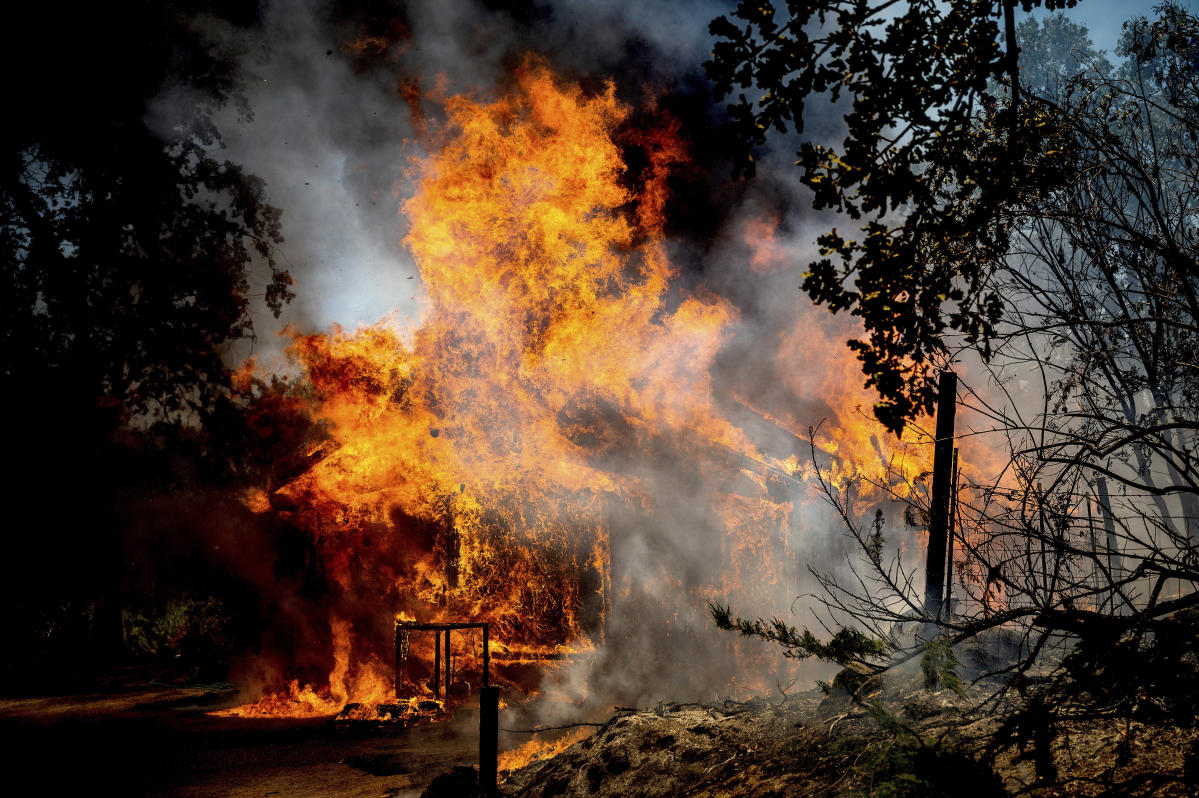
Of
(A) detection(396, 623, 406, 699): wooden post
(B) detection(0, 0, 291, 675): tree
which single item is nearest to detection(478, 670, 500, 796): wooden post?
(A) detection(396, 623, 406, 699): wooden post

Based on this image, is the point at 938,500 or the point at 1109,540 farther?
the point at 1109,540

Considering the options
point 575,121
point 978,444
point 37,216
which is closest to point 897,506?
point 978,444

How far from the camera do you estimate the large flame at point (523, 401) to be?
49.4 feet

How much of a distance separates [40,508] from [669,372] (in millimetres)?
17962

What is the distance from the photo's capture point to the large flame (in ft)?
49.4

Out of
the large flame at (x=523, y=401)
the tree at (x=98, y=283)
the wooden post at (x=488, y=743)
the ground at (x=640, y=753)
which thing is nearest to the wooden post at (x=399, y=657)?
the large flame at (x=523, y=401)

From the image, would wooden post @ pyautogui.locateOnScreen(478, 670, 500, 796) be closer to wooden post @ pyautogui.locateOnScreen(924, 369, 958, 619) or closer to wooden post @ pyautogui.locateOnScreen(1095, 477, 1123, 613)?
wooden post @ pyautogui.locateOnScreen(924, 369, 958, 619)

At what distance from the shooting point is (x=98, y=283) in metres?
17.9

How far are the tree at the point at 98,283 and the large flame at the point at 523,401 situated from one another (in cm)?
428

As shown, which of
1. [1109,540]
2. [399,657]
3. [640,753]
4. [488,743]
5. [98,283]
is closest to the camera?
[640,753]

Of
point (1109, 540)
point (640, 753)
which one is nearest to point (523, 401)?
point (640, 753)

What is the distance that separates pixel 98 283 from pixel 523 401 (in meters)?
12.8

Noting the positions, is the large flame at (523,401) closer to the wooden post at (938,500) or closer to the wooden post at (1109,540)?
the wooden post at (1109,540)

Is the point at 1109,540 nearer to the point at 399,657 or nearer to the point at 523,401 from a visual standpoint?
the point at 523,401
